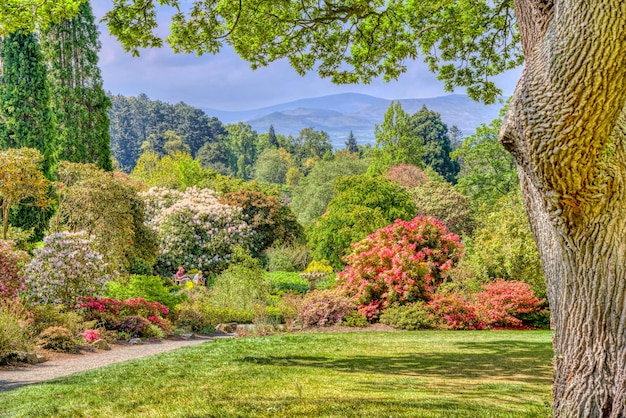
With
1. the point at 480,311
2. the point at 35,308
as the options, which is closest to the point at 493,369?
the point at 480,311

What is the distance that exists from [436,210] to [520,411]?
21.0 m

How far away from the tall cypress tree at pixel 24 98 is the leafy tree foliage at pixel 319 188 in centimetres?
1810

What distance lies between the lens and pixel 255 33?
8289 mm

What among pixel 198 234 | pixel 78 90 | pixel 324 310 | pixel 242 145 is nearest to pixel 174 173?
pixel 78 90

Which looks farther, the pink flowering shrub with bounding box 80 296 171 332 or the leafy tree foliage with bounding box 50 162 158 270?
the leafy tree foliage with bounding box 50 162 158 270

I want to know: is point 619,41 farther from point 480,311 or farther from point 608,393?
point 480,311

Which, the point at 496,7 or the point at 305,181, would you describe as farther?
the point at 305,181

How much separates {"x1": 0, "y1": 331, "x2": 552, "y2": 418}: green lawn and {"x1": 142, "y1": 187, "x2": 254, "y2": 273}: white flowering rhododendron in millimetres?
13109

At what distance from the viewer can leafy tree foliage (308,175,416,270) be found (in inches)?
740

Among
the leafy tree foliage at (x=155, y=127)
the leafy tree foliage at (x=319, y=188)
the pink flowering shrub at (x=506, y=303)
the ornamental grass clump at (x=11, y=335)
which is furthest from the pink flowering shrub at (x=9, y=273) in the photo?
the leafy tree foliage at (x=155, y=127)

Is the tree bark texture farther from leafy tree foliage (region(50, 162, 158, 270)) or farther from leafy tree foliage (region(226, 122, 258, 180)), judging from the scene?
leafy tree foliage (region(226, 122, 258, 180))

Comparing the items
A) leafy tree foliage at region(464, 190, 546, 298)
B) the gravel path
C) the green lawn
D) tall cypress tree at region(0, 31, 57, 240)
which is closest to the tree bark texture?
the green lawn

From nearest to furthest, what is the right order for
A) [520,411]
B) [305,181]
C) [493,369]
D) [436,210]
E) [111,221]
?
1. [520,411]
2. [493,369]
3. [111,221]
4. [436,210]
5. [305,181]

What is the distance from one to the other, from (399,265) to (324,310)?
2575 mm
